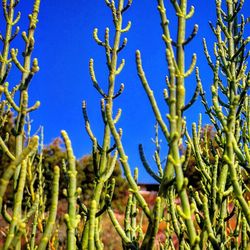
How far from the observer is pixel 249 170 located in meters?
2.14

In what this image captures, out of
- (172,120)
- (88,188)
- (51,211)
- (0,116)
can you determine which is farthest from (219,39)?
(88,188)

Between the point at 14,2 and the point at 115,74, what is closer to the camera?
the point at 115,74

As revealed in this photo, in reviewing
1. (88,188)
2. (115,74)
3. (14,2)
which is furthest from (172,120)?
(88,188)

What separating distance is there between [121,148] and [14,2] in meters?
1.95

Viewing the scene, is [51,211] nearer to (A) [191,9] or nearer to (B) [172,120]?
(B) [172,120]

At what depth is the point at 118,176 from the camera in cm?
2573

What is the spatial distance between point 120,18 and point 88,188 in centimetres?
2179

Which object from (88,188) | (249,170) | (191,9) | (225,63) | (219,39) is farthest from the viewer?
(88,188)

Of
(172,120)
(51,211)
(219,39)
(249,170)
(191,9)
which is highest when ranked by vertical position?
(219,39)

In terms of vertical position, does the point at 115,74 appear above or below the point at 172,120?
above

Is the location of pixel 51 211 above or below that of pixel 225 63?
below

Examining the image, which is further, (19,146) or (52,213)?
(19,146)

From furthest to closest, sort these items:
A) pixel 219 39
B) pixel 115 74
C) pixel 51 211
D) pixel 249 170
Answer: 1. pixel 219 39
2. pixel 115 74
3. pixel 249 170
4. pixel 51 211

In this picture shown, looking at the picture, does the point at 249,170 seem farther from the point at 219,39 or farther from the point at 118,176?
the point at 118,176
